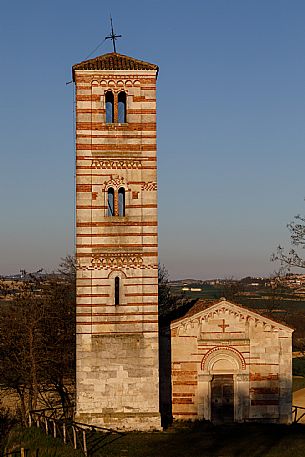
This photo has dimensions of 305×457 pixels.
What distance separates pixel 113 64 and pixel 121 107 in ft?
5.09

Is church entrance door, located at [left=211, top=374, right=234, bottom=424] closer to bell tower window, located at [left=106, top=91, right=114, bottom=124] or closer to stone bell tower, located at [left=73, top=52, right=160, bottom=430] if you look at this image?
stone bell tower, located at [left=73, top=52, right=160, bottom=430]

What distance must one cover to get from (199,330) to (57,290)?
14.6 metres

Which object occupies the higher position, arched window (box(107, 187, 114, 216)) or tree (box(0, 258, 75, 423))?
arched window (box(107, 187, 114, 216))

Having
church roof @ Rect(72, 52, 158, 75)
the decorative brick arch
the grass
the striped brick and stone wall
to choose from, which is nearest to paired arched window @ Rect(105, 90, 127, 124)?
church roof @ Rect(72, 52, 158, 75)

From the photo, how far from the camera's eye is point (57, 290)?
123 feet

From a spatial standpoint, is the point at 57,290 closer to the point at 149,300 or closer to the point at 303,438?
the point at 149,300

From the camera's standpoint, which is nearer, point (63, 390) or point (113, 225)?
point (113, 225)

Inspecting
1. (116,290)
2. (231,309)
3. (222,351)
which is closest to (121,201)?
(116,290)

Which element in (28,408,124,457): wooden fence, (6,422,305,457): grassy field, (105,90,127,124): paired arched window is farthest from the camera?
(105,90,127,124): paired arched window

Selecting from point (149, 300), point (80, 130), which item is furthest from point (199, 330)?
point (80, 130)

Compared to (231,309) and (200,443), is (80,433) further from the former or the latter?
(231,309)

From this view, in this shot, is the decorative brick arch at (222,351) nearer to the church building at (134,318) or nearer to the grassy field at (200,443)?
the church building at (134,318)

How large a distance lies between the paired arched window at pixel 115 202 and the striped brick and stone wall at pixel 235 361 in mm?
4586

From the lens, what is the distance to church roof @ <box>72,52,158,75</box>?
2395 centimetres
